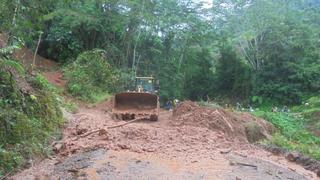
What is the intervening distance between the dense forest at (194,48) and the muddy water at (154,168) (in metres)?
8.99

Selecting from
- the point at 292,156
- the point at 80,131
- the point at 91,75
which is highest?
the point at 91,75

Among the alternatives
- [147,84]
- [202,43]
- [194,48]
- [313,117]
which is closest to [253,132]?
[147,84]

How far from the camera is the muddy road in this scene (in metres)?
6.45

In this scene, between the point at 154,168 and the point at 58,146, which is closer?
the point at 154,168

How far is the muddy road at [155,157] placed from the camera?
6453mm

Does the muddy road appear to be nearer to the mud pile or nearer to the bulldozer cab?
the mud pile

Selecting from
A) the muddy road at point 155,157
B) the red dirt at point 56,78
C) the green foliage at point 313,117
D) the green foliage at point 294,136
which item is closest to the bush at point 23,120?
the muddy road at point 155,157

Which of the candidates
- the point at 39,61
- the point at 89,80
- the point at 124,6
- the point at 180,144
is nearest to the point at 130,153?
the point at 180,144

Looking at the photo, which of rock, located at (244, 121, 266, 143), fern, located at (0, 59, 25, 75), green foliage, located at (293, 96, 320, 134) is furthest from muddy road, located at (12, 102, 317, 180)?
green foliage, located at (293, 96, 320, 134)

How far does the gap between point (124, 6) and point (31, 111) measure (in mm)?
12877

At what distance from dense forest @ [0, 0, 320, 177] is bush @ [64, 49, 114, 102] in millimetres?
44

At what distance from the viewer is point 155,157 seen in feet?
24.6

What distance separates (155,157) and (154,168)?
2.37 ft

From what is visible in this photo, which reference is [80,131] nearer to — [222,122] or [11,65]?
[11,65]
